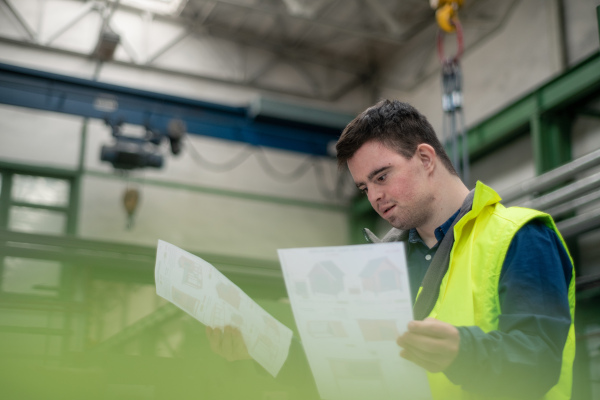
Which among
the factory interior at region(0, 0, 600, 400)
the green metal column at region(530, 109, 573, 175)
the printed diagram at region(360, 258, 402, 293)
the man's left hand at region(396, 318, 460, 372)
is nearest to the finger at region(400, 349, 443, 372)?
the man's left hand at region(396, 318, 460, 372)

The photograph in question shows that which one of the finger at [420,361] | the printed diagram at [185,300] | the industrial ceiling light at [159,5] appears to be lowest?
the finger at [420,361]

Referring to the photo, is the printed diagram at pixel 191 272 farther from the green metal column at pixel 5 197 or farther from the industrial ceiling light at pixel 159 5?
the industrial ceiling light at pixel 159 5

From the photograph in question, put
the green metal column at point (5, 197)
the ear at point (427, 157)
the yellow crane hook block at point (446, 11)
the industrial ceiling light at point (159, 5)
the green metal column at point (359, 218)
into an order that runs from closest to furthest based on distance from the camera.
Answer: the ear at point (427, 157) → the yellow crane hook block at point (446, 11) → the green metal column at point (5, 197) → the industrial ceiling light at point (159, 5) → the green metal column at point (359, 218)

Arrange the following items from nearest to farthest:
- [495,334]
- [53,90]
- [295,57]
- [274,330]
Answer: [495,334] → [274,330] → [53,90] → [295,57]

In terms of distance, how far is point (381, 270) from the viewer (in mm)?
1353

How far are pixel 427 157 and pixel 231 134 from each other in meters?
5.99

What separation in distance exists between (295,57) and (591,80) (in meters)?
5.32

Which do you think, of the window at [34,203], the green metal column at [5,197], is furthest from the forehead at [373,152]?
the green metal column at [5,197]

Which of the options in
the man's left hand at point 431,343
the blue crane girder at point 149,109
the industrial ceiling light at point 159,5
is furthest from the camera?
the industrial ceiling light at point 159,5

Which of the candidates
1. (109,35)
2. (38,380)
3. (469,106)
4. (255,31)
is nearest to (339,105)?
(255,31)

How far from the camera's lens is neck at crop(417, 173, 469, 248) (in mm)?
1805

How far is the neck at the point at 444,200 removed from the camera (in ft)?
5.92

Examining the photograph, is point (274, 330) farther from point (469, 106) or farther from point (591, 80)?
point (469, 106)

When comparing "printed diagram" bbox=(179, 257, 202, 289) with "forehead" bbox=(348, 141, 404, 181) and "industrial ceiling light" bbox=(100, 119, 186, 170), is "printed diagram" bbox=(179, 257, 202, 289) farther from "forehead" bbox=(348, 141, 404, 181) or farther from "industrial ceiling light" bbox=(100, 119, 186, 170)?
"industrial ceiling light" bbox=(100, 119, 186, 170)
